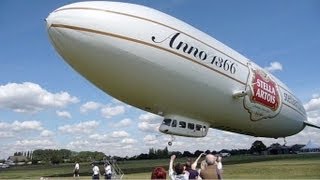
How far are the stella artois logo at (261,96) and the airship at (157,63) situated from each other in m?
0.13

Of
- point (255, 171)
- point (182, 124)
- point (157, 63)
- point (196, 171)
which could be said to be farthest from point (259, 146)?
point (196, 171)

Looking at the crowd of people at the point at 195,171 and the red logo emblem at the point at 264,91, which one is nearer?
the crowd of people at the point at 195,171

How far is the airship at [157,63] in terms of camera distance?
70.6 ft

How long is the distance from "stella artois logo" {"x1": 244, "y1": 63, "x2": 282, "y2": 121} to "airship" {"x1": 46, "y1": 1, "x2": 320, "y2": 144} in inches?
5.2

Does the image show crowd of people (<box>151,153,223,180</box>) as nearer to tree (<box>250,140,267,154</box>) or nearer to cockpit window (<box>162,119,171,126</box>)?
cockpit window (<box>162,119,171,126</box>)

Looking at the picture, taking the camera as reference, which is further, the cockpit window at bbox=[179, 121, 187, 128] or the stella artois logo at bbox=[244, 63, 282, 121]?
the stella artois logo at bbox=[244, 63, 282, 121]

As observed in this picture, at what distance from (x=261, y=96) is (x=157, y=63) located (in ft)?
37.3

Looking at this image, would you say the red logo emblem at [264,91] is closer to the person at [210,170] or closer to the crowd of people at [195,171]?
the crowd of people at [195,171]

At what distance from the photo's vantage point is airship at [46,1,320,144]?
2152cm

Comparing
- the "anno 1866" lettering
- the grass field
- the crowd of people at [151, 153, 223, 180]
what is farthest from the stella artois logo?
the crowd of people at [151, 153, 223, 180]

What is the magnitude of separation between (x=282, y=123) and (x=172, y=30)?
1792 centimetres

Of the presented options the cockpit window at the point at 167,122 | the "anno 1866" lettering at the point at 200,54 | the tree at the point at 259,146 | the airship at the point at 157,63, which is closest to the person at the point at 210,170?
the airship at the point at 157,63

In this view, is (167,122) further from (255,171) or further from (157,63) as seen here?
(255,171)

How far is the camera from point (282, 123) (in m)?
37.1
